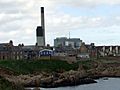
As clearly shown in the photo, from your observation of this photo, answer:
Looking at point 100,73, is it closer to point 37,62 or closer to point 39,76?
point 37,62

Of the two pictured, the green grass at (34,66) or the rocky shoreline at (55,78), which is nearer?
the rocky shoreline at (55,78)

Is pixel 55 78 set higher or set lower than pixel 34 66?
lower

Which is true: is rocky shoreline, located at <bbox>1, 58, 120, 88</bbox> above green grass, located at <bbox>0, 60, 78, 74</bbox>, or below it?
below

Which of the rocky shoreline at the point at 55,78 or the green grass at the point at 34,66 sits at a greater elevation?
the green grass at the point at 34,66

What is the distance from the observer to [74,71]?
149000mm

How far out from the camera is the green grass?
135 metres

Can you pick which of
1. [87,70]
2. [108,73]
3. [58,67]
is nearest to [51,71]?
[58,67]

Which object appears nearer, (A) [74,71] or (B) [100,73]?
(A) [74,71]

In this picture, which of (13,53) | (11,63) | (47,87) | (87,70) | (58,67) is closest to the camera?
(47,87)

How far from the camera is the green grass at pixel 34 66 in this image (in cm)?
13462

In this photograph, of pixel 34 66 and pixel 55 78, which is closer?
pixel 55 78

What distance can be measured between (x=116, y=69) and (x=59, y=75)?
174 ft

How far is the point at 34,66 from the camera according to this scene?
475 ft

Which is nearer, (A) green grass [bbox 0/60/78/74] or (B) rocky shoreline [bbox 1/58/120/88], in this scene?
(B) rocky shoreline [bbox 1/58/120/88]
